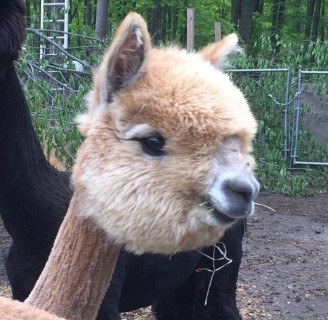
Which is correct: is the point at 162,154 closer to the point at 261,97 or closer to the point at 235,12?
the point at 261,97

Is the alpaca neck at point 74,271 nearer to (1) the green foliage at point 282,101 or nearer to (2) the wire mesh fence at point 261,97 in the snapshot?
(2) the wire mesh fence at point 261,97

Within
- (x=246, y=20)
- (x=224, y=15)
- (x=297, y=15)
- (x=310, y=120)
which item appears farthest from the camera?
(x=224, y=15)

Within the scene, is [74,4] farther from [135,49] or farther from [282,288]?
[135,49]

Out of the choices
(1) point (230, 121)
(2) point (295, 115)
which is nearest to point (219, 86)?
(1) point (230, 121)

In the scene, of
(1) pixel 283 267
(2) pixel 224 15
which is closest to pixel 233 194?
(1) pixel 283 267

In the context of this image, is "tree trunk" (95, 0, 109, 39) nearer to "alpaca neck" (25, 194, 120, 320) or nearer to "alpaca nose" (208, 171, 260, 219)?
"alpaca neck" (25, 194, 120, 320)

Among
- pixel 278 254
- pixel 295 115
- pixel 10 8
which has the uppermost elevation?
pixel 10 8

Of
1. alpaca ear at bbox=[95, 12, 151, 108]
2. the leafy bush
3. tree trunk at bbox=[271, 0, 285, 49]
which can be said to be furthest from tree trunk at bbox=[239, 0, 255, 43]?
alpaca ear at bbox=[95, 12, 151, 108]

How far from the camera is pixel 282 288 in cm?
567

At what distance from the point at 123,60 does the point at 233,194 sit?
1.54 feet

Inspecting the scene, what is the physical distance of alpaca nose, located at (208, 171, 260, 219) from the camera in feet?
5.29

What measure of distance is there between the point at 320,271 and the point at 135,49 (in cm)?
480

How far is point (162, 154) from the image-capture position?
1694 millimetres

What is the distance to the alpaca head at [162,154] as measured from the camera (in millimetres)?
1651
